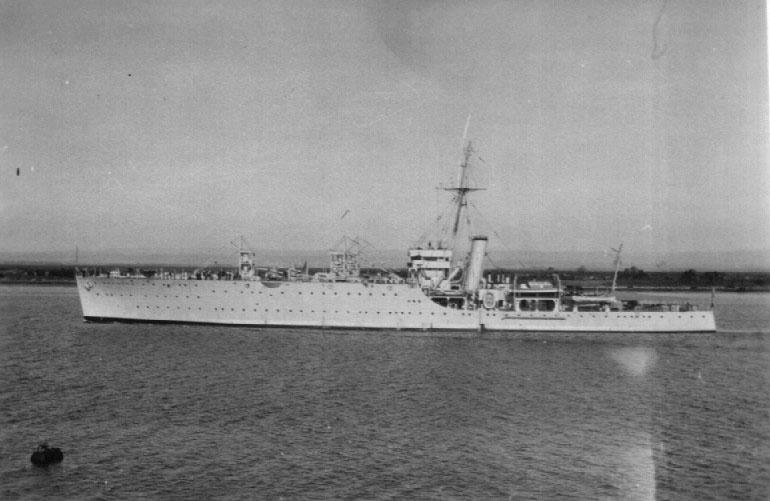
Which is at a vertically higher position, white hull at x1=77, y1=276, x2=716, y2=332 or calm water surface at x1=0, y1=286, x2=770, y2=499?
white hull at x1=77, y1=276, x2=716, y2=332

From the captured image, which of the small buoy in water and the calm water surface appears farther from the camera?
the small buoy in water

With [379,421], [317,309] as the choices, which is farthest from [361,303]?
[379,421]

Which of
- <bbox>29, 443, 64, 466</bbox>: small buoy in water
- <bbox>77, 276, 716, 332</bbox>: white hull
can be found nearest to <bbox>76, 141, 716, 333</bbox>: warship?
<bbox>77, 276, 716, 332</bbox>: white hull

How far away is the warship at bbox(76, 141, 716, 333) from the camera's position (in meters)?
32.7

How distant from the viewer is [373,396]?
1894 cm

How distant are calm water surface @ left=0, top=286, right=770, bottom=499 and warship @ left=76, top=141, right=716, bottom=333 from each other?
442cm

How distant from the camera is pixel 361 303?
32.7m

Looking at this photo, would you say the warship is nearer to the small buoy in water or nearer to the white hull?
the white hull

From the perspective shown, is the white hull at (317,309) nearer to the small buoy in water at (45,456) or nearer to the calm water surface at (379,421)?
the calm water surface at (379,421)

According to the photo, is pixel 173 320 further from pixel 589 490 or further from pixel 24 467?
pixel 589 490

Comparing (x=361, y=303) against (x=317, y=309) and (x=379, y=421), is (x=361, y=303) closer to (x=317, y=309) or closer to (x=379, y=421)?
(x=317, y=309)

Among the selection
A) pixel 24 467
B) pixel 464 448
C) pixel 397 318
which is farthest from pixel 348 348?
pixel 24 467

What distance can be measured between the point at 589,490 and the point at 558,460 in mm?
1494

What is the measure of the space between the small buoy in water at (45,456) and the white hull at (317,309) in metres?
19.1
